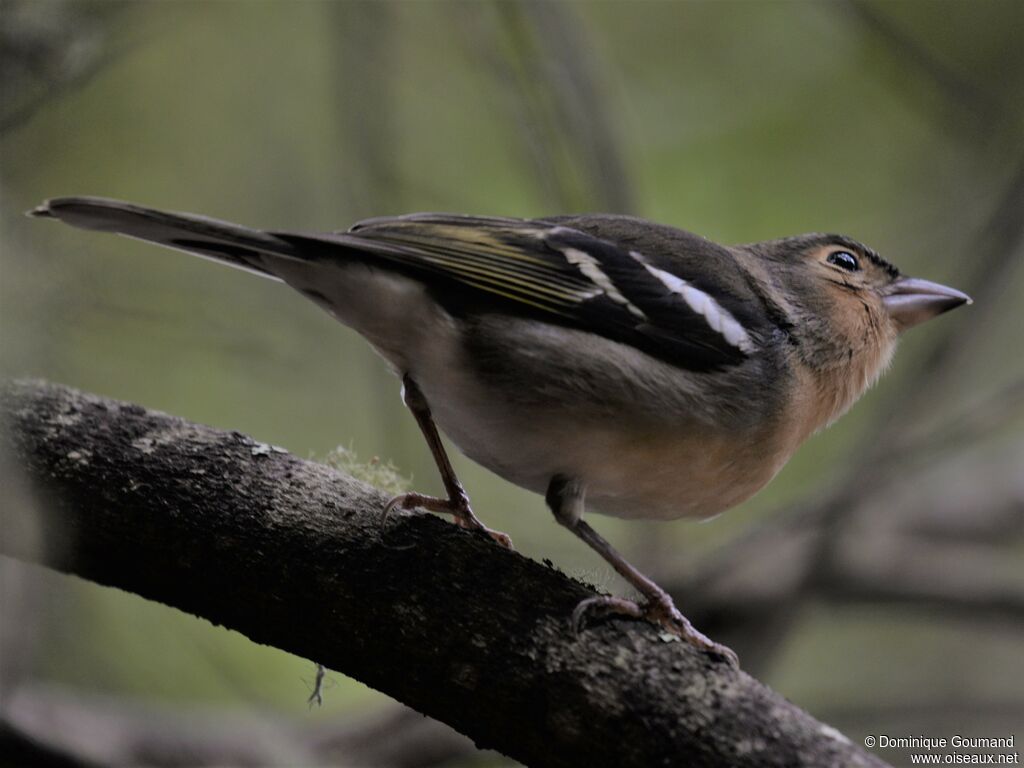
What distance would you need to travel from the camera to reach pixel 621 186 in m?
5.54

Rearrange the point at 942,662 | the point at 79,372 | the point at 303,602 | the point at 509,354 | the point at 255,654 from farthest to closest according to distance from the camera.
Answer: the point at 942,662
the point at 255,654
the point at 79,372
the point at 509,354
the point at 303,602

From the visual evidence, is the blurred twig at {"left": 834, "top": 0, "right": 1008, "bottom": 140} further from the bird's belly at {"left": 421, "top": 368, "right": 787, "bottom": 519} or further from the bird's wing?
the bird's belly at {"left": 421, "top": 368, "right": 787, "bottom": 519}

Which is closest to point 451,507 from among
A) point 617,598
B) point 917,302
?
point 617,598

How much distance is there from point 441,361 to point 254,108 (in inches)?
180

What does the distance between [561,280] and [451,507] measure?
0.81 metres

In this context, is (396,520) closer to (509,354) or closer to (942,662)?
(509,354)

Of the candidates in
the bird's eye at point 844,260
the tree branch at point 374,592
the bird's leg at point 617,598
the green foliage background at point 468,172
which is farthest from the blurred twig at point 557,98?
the tree branch at point 374,592

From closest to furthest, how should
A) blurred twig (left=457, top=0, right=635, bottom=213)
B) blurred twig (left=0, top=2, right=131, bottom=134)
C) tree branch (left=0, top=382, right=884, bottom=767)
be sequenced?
tree branch (left=0, top=382, right=884, bottom=767) → blurred twig (left=0, top=2, right=131, bottom=134) → blurred twig (left=457, top=0, right=635, bottom=213)

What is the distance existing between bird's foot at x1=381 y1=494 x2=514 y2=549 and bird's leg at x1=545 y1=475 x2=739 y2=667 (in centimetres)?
21

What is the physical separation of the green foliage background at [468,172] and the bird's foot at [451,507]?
68.6 inches

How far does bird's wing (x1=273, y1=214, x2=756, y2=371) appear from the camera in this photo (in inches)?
131

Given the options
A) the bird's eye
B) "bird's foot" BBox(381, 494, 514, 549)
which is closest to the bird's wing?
"bird's foot" BBox(381, 494, 514, 549)

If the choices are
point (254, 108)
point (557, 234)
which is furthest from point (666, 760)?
point (254, 108)

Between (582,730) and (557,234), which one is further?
(557,234)
